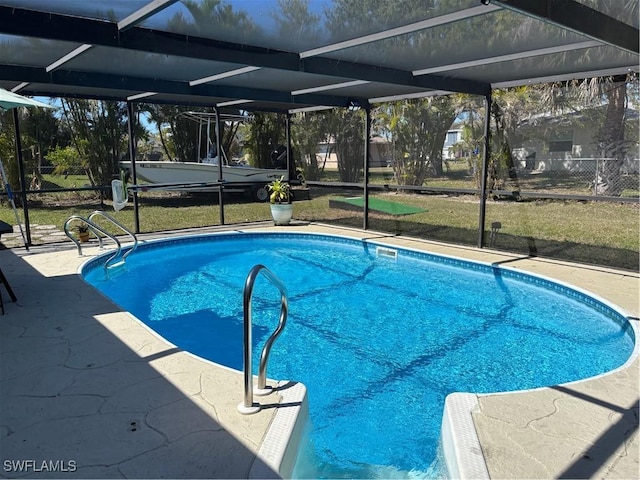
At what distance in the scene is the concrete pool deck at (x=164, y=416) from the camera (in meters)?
2.21

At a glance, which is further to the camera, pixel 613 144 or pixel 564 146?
pixel 564 146

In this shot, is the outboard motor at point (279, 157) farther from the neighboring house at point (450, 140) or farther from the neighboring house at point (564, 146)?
the neighboring house at point (564, 146)

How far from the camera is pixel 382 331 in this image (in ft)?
16.0

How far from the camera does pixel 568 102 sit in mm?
8609

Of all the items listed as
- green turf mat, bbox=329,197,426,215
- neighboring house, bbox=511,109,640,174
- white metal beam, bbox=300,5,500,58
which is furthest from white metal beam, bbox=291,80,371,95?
green turf mat, bbox=329,197,426,215

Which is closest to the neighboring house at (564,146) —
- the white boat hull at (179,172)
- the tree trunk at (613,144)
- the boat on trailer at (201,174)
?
the tree trunk at (613,144)

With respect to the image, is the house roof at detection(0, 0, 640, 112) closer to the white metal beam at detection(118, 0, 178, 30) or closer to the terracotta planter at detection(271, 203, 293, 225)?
the white metal beam at detection(118, 0, 178, 30)

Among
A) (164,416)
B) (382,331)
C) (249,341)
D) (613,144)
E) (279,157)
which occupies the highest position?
(279,157)

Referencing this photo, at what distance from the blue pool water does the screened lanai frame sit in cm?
215

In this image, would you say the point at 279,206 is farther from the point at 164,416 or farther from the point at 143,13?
the point at 164,416

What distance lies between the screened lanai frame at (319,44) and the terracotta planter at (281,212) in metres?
3.06

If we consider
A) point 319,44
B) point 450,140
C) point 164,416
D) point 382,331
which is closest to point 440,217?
point 450,140

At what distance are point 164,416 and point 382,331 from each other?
2.76 metres

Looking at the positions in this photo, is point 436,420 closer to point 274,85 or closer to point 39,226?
point 274,85
